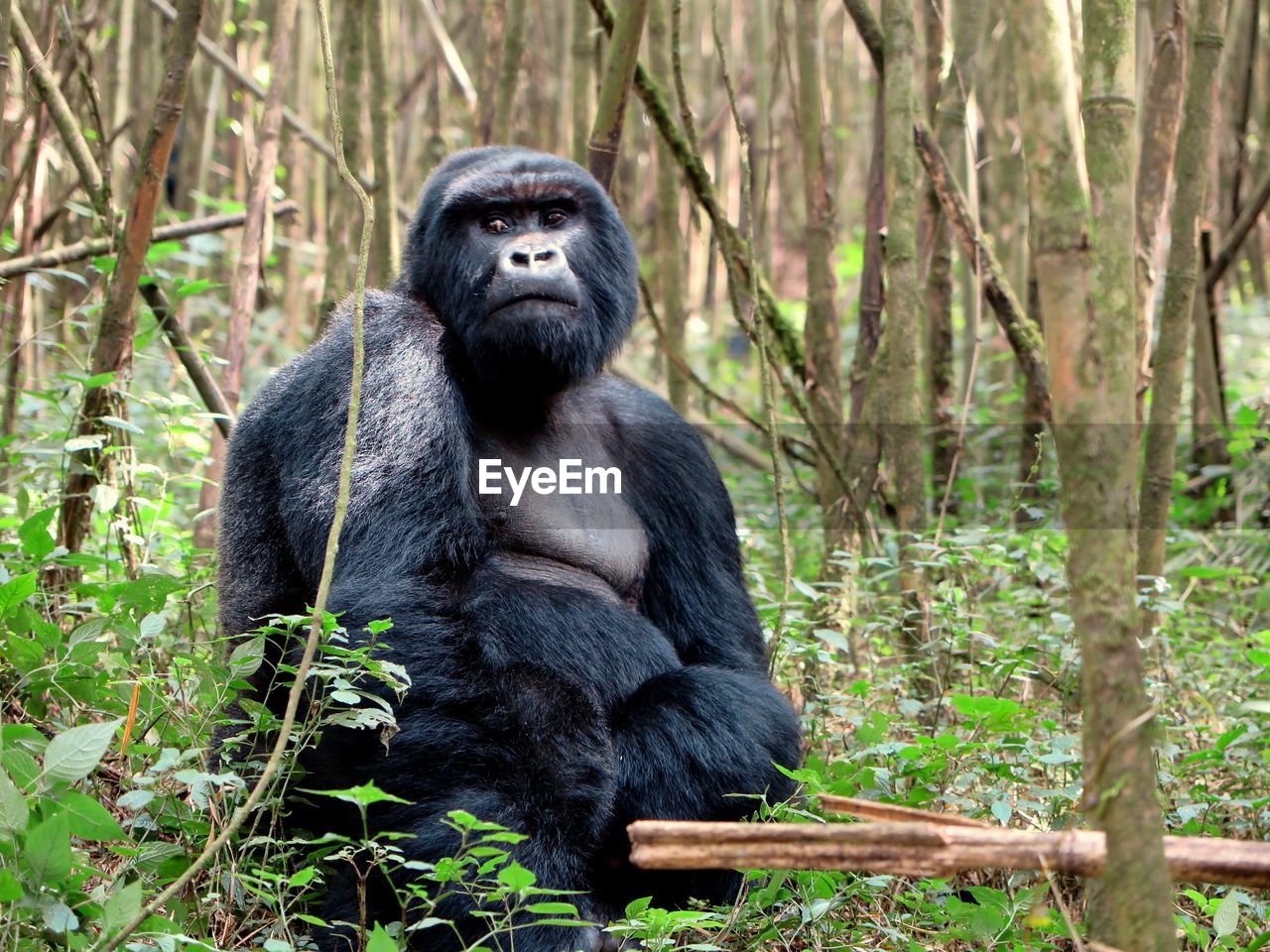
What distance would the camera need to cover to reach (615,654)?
321 cm

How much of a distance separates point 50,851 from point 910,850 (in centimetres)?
130

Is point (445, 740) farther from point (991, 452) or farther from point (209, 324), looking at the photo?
point (209, 324)

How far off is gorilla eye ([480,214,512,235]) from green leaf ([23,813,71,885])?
1959mm

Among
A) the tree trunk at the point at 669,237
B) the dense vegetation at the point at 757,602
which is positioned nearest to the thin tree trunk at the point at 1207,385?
the dense vegetation at the point at 757,602

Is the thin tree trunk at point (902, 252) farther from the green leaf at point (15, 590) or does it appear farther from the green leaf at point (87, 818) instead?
the green leaf at point (87, 818)

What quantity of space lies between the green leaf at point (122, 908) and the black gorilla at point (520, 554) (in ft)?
2.22

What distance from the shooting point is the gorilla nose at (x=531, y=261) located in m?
3.39

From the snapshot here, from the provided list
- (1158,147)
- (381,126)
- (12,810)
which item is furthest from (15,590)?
(1158,147)

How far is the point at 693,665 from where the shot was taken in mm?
3379

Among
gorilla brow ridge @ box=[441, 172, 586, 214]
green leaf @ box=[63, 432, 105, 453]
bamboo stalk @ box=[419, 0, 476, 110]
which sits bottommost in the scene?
green leaf @ box=[63, 432, 105, 453]

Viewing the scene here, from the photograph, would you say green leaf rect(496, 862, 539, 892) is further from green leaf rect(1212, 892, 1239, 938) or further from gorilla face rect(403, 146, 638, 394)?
gorilla face rect(403, 146, 638, 394)

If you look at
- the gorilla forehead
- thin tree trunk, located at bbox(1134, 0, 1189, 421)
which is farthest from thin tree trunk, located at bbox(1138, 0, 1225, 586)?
the gorilla forehead

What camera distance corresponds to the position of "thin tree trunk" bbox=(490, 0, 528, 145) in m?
5.41

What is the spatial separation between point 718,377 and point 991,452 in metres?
3.82
